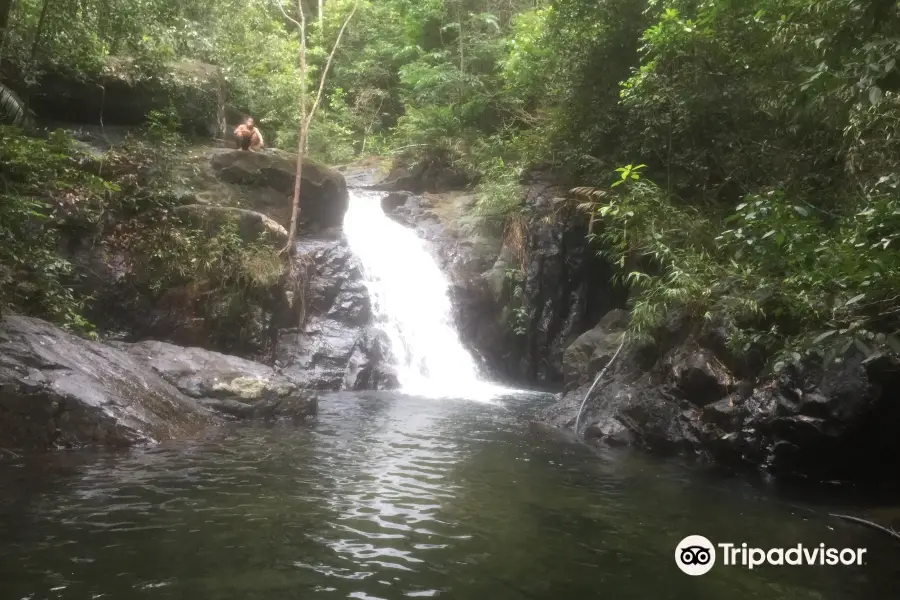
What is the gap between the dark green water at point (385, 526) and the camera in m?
3.88

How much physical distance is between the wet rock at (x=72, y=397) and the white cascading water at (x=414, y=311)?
223 inches

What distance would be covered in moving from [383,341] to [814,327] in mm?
8253

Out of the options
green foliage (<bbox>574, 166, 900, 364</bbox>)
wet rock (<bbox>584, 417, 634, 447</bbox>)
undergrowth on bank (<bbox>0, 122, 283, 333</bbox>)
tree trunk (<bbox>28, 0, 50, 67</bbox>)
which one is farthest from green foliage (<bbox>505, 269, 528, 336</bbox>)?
tree trunk (<bbox>28, 0, 50, 67</bbox>)

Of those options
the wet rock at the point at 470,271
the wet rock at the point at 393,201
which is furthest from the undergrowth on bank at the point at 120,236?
the wet rock at the point at 393,201

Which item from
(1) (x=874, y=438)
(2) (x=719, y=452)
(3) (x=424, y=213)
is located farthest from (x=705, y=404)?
(3) (x=424, y=213)

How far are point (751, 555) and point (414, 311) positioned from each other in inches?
411

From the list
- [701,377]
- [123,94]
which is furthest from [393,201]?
[701,377]

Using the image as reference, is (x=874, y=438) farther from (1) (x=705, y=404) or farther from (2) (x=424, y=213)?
(2) (x=424, y=213)

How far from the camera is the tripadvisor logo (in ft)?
14.9

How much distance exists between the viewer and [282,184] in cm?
1407

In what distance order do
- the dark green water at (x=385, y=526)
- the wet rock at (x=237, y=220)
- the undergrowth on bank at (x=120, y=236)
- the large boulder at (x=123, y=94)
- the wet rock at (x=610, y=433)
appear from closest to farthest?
1. the dark green water at (x=385, y=526)
2. the undergrowth on bank at (x=120, y=236)
3. the wet rock at (x=610, y=433)
4. the wet rock at (x=237, y=220)
5. the large boulder at (x=123, y=94)

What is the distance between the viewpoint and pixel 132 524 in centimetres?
461

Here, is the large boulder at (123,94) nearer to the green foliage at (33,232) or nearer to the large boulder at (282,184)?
the large boulder at (282,184)

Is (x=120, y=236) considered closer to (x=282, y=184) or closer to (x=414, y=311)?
(x=282, y=184)
